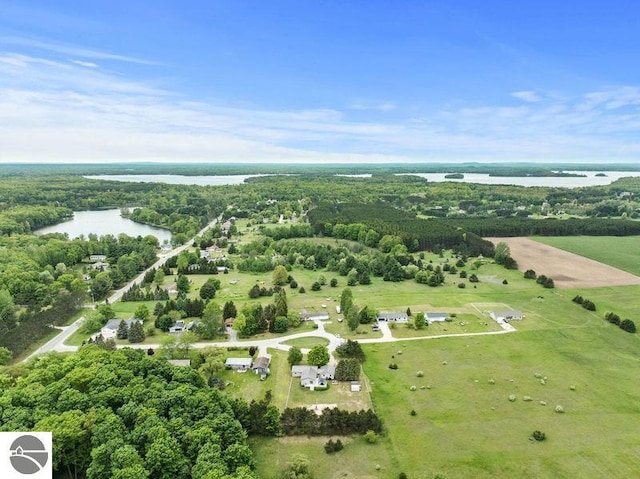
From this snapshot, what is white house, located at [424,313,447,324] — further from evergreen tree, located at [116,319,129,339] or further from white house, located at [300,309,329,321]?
evergreen tree, located at [116,319,129,339]

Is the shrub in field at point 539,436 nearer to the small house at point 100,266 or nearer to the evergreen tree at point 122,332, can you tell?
the evergreen tree at point 122,332

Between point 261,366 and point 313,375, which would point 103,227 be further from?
point 313,375

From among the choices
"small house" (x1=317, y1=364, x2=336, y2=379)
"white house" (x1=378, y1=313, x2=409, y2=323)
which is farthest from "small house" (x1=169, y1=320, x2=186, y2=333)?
"white house" (x1=378, y1=313, x2=409, y2=323)

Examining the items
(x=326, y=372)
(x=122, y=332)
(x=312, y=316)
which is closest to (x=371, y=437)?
(x=326, y=372)

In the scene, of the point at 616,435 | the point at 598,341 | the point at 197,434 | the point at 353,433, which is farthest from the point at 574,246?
the point at 197,434

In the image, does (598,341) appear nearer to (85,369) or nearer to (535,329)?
(535,329)
